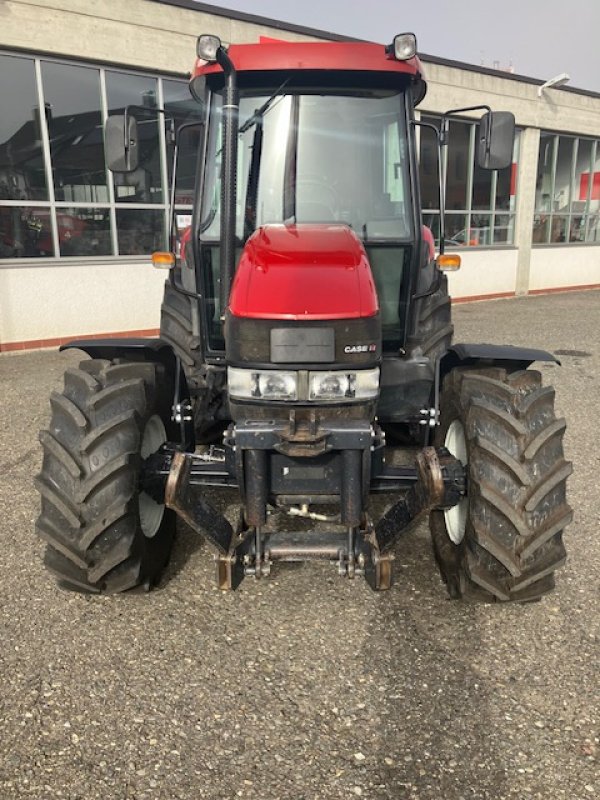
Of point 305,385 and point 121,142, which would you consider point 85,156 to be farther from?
point 305,385

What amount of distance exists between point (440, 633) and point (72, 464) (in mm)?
1698

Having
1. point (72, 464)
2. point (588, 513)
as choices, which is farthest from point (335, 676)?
point (588, 513)

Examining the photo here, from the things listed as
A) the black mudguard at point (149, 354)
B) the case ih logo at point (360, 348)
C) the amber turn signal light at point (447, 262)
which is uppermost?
the amber turn signal light at point (447, 262)

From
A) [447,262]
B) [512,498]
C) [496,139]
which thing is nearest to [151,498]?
[512,498]

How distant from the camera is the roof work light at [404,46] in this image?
10.1 feet

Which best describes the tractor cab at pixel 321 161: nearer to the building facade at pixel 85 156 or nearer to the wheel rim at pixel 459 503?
the wheel rim at pixel 459 503

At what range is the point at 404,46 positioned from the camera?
3.08 meters

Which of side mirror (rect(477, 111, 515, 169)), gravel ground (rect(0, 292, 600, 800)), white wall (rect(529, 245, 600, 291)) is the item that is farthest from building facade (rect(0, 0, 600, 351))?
gravel ground (rect(0, 292, 600, 800))

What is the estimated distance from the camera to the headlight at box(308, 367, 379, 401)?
8.29 feet

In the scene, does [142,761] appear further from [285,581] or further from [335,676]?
[285,581]

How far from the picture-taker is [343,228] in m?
3.06

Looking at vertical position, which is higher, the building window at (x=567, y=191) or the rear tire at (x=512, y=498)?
the building window at (x=567, y=191)

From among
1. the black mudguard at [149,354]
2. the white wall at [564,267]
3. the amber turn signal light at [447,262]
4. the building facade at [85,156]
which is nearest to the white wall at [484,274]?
the white wall at [564,267]

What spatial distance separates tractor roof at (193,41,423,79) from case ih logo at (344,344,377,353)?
151cm
